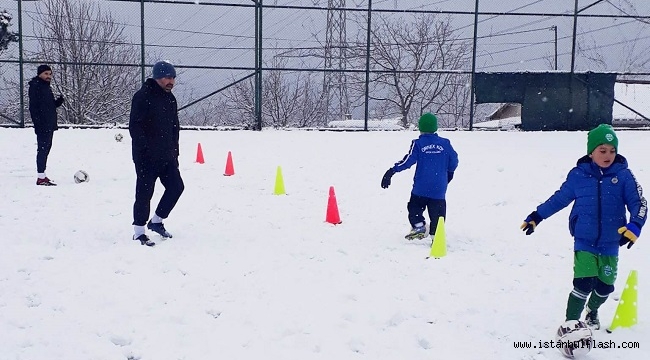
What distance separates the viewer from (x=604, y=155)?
152 inches

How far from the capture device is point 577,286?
3.93 m

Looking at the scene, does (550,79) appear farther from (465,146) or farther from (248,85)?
(248,85)

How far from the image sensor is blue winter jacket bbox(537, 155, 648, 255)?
383 centimetres

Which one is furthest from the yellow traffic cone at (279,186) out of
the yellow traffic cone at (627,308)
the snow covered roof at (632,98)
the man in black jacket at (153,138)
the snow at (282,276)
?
the snow covered roof at (632,98)

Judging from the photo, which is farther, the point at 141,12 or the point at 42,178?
the point at 141,12

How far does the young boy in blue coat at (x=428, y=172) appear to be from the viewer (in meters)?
6.28

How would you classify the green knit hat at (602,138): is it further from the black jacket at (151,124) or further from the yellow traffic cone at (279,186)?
the yellow traffic cone at (279,186)

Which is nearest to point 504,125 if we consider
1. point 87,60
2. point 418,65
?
point 418,65

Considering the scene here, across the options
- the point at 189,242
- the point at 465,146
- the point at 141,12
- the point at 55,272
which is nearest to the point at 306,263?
the point at 189,242

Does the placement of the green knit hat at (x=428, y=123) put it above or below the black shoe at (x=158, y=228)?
above

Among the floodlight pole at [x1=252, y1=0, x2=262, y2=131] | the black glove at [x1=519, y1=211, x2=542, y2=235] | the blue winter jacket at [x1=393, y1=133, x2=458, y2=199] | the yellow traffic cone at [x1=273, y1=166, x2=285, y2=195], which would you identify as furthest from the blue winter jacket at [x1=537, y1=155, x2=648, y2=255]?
the floodlight pole at [x1=252, y1=0, x2=262, y2=131]

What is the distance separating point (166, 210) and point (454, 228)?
340 centimetres

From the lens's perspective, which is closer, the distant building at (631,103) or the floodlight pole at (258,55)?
the floodlight pole at (258,55)

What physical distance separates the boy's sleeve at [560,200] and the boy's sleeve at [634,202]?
13.4 inches
